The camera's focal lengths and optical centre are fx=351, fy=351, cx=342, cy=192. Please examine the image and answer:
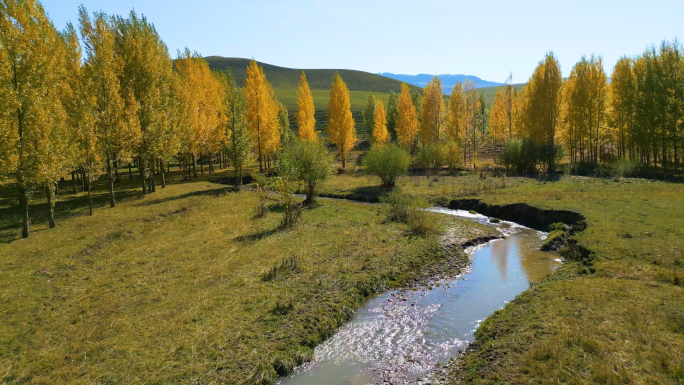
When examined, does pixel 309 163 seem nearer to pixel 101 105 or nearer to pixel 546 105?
pixel 101 105

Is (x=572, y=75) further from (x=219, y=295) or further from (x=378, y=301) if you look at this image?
(x=219, y=295)

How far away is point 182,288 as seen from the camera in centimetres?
1488

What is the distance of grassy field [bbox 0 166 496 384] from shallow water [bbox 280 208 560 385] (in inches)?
28.4

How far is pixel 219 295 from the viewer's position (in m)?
14.2

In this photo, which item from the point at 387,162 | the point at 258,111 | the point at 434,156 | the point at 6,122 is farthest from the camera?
the point at 434,156

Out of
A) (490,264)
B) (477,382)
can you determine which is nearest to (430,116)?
(490,264)

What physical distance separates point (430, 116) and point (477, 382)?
2313 inches

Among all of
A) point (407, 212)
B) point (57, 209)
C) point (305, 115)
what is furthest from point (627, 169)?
point (57, 209)

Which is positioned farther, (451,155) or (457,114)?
(457,114)

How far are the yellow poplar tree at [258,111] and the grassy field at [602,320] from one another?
38709 millimetres

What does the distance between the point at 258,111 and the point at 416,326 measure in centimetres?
4089

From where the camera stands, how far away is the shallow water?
1071cm

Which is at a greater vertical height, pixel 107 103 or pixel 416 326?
pixel 107 103

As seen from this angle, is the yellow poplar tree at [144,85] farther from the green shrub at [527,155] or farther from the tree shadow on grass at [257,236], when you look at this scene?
the green shrub at [527,155]
